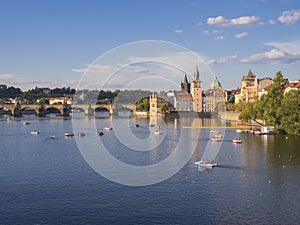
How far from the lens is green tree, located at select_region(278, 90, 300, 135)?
1853 inches

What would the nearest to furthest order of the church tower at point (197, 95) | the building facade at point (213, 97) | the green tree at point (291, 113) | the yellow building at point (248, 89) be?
the green tree at point (291, 113) → the yellow building at point (248, 89) → the building facade at point (213, 97) → the church tower at point (197, 95)

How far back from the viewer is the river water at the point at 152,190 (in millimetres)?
17594

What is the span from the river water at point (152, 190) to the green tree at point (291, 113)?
12.8m

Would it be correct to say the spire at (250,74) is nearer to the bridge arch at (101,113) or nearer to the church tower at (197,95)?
the church tower at (197,95)

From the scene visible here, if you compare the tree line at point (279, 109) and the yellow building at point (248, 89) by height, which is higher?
the yellow building at point (248, 89)

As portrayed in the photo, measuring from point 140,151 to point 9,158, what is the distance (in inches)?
439

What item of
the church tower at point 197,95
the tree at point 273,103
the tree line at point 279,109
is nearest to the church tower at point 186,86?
the church tower at point 197,95

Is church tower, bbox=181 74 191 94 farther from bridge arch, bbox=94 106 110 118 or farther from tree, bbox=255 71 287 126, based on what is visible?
tree, bbox=255 71 287 126

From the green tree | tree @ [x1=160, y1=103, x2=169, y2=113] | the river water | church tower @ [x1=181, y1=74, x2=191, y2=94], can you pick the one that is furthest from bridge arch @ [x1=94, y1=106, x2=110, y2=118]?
the river water

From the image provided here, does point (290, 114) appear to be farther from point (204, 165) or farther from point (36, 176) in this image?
point (36, 176)

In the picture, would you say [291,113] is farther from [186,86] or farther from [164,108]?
[186,86]

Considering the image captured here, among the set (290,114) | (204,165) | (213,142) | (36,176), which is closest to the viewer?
(36,176)

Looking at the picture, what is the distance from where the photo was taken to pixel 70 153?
35.8m

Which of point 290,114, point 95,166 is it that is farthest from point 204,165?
point 290,114
